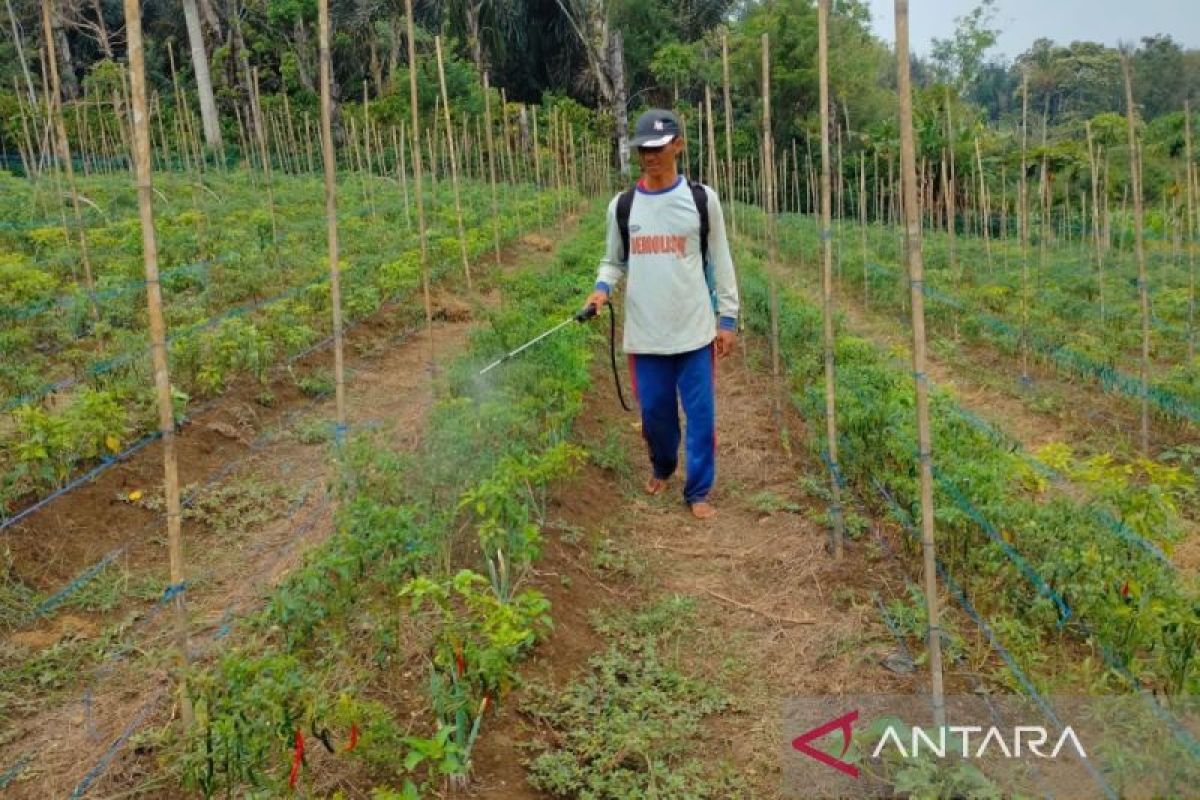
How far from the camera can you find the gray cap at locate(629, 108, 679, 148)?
4.64 m

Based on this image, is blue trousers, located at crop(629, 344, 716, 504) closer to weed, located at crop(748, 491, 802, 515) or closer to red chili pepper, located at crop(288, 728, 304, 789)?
weed, located at crop(748, 491, 802, 515)

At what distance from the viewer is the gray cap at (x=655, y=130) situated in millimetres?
4641

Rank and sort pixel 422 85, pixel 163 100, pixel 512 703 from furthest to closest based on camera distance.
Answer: pixel 163 100 → pixel 422 85 → pixel 512 703

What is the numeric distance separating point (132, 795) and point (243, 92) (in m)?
27.9

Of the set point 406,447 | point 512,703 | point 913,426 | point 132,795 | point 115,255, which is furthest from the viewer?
point 115,255

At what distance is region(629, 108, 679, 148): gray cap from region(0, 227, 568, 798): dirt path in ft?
6.71

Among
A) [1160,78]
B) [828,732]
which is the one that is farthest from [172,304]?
[1160,78]

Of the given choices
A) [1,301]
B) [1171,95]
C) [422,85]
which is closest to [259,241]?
Result: [1,301]

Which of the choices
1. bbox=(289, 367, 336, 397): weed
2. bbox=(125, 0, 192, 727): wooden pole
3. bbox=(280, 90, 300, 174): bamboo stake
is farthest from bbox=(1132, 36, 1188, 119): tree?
bbox=(125, 0, 192, 727): wooden pole

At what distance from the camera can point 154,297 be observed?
2822mm

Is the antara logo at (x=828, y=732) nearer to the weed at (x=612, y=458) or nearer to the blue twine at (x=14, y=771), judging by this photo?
the blue twine at (x=14, y=771)

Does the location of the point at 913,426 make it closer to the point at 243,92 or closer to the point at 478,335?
the point at 478,335

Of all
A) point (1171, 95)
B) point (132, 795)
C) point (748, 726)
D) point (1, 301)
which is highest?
point (1171, 95)

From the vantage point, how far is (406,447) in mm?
5613
